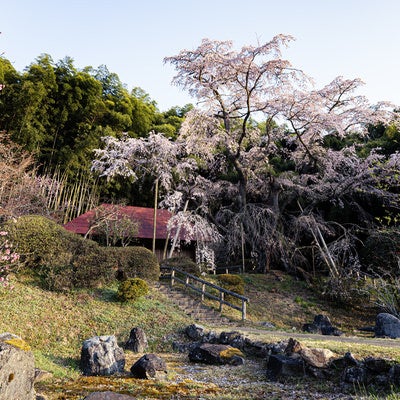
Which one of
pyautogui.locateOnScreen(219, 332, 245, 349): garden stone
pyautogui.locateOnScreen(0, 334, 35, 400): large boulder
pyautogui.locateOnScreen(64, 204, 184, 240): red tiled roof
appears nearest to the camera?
pyautogui.locateOnScreen(0, 334, 35, 400): large boulder

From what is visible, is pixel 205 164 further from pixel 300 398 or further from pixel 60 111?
pixel 300 398

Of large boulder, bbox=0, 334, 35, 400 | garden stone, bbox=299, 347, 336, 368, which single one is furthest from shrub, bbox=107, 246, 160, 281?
large boulder, bbox=0, 334, 35, 400

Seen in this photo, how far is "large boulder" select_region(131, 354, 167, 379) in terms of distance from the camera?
599cm

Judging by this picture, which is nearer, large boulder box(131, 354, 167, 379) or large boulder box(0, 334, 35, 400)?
large boulder box(0, 334, 35, 400)

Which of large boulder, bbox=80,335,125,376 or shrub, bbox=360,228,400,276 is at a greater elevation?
shrub, bbox=360,228,400,276

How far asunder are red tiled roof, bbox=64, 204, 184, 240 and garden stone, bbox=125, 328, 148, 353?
9465 mm

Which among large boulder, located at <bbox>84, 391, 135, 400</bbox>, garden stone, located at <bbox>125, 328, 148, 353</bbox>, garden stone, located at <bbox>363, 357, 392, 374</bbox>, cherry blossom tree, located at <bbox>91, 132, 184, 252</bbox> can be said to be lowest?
garden stone, located at <bbox>125, 328, 148, 353</bbox>

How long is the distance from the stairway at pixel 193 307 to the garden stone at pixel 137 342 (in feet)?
8.91

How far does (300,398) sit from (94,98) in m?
19.4

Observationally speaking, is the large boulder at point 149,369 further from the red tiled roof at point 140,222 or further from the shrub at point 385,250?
the red tiled roof at point 140,222

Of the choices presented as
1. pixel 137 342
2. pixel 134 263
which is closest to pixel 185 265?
pixel 134 263

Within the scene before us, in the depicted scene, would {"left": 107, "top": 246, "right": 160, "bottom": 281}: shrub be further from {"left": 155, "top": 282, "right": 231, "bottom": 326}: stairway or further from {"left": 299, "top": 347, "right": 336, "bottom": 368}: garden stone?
{"left": 299, "top": 347, "right": 336, "bottom": 368}: garden stone

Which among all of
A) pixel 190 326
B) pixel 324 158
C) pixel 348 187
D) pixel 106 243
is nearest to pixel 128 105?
pixel 106 243

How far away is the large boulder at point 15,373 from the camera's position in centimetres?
381
